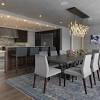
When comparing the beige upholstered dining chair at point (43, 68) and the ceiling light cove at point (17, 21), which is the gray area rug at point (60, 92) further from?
the ceiling light cove at point (17, 21)

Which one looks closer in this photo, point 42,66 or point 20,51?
point 42,66

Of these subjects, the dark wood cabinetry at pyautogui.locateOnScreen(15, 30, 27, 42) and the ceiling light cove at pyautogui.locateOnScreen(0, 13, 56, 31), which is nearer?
the ceiling light cove at pyautogui.locateOnScreen(0, 13, 56, 31)

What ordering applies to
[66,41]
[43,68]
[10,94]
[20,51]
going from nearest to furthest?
1. [10,94]
2. [43,68]
3. [20,51]
4. [66,41]

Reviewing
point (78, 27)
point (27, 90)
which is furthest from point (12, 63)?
point (78, 27)

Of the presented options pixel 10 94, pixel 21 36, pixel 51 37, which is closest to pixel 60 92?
pixel 10 94

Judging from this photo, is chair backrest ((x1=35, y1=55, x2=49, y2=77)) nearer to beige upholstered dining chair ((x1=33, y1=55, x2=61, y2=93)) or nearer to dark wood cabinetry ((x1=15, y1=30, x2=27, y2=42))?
beige upholstered dining chair ((x1=33, y1=55, x2=61, y2=93))

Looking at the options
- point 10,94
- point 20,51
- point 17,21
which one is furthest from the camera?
point 17,21

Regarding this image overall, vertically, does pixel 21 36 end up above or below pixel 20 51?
above

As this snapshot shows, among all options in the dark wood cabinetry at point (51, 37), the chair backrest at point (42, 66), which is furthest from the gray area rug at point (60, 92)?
the dark wood cabinetry at point (51, 37)

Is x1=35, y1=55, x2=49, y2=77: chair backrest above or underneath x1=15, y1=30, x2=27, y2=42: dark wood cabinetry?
underneath

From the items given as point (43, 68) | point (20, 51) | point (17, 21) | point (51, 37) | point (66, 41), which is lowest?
point (43, 68)

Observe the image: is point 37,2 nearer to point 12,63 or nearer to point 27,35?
point 12,63

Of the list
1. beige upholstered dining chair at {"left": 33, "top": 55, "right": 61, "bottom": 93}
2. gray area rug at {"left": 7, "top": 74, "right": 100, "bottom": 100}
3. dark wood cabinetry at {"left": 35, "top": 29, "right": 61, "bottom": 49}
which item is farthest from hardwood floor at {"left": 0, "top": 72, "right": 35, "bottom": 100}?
dark wood cabinetry at {"left": 35, "top": 29, "right": 61, "bottom": 49}

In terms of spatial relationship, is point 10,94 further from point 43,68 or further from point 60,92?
point 60,92
